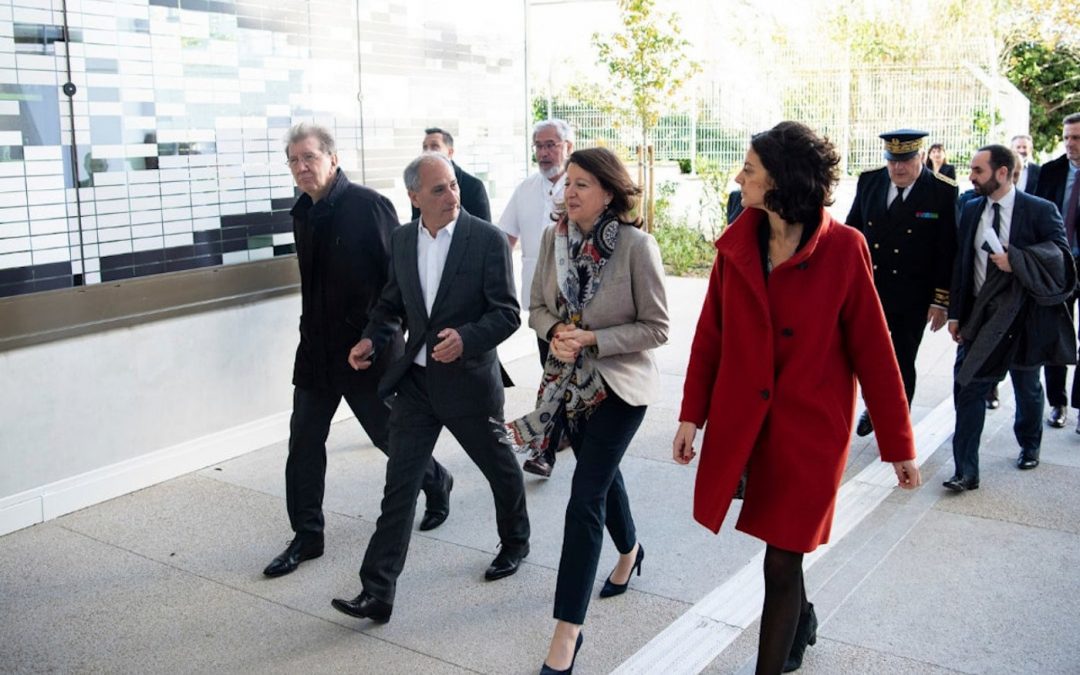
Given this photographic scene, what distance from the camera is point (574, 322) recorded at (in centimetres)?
436

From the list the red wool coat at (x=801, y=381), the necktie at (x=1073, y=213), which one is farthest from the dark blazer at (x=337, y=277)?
the necktie at (x=1073, y=213)

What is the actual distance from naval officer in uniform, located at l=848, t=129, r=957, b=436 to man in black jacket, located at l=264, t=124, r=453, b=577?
127 inches

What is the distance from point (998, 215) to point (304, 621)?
4.40 m

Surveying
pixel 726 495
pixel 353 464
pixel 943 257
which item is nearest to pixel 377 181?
pixel 353 464

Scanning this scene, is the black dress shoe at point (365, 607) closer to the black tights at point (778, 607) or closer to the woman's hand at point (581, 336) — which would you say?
the woman's hand at point (581, 336)

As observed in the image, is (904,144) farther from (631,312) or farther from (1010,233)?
(631,312)

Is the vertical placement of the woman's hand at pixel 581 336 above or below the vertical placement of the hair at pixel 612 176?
below

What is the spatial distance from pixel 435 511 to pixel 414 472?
Answer: 1.21m

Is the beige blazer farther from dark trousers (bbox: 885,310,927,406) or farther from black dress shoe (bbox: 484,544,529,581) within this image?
dark trousers (bbox: 885,310,927,406)

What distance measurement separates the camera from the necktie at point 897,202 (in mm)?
6913

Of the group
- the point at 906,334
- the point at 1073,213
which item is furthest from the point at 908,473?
the point at 1073,213

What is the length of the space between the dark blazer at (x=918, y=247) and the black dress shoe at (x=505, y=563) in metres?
3.02

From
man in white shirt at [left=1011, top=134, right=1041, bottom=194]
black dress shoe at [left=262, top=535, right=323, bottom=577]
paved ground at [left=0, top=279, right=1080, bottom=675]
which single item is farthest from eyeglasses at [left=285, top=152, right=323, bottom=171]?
man in white shirt at [left=1011, top=134, right=1041, bottom=194]

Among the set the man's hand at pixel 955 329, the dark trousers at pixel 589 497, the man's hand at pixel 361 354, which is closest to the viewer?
the dark trousers at pixel 589 497
